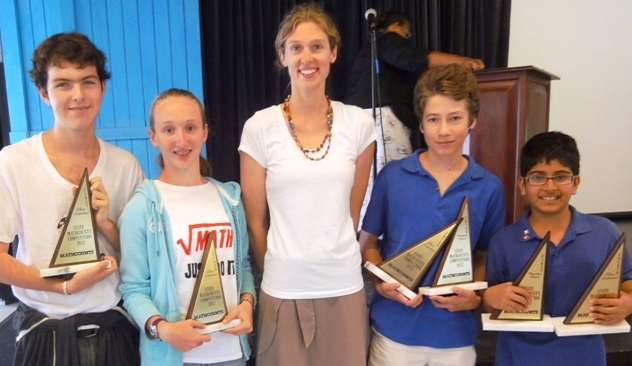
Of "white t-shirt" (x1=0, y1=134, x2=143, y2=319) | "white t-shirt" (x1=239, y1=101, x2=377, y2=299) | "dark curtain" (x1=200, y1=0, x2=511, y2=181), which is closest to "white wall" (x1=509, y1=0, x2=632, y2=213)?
"dark curtain" (x1=200, y1=0, x2=511, y2=181)

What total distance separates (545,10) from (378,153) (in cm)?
235

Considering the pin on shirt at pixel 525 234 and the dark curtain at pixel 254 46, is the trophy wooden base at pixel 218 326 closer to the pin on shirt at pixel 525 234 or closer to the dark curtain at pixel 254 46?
the pin on shirt at pixel 525 234

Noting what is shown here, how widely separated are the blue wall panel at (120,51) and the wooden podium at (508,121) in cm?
167

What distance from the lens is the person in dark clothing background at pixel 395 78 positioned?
8.86ft

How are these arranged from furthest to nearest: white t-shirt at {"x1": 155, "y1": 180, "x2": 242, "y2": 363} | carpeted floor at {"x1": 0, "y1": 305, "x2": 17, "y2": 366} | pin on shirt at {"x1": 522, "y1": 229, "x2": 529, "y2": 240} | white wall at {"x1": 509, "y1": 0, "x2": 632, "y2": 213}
Result: white wall at {"x1": 509, "y1": 0, "x2": 632, "y2": 213}
carpeted floor at {"x1": 0, "y1": 305, "x2": 17, "y2": 366}
pin on shirt at {"x1": 522, "y1": 229, "x2": 529, "y2": 240}
white t-shirt at {"x1": 155, "y1": 180, "x2": 242, "y2": 363}

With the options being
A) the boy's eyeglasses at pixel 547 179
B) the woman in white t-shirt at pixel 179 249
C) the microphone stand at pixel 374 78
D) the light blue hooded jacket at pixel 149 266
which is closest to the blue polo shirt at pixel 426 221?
the boy's eyeglasses at pixel 547 179

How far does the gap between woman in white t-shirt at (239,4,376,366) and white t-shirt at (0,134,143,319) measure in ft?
1.50

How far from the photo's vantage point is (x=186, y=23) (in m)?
2.74

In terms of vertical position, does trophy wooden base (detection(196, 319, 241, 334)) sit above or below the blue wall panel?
below

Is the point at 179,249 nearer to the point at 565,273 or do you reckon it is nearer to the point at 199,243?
the point at 199,243

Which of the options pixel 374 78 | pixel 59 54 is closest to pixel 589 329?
pixel 59 54


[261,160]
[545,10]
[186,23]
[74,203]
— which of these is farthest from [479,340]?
Answer: [545,10]

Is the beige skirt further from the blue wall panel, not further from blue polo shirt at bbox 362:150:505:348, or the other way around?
the blue wall panel

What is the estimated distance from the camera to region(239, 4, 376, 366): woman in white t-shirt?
126 centimetres
